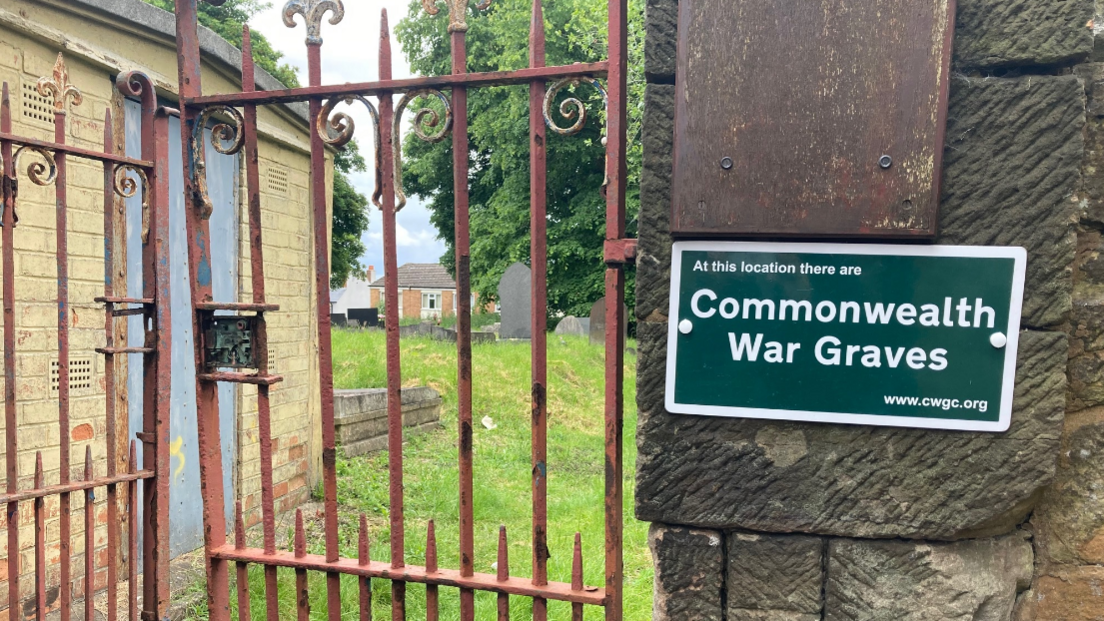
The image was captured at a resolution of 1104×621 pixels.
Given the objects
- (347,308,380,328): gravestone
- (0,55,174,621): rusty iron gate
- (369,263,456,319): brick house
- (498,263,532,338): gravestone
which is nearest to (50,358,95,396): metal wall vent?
(0,55,174,621): rusty iron gate

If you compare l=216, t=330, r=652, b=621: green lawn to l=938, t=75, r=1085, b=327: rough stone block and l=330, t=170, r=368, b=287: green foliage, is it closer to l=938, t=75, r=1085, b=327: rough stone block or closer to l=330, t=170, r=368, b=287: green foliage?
l=938, t=75, r=1085, b=327: rough stone block

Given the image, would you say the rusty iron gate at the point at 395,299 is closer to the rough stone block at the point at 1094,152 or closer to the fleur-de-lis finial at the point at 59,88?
the fleur-de-lis finial at the point at 59,88

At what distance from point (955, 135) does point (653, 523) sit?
109 cm

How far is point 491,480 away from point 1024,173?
5.31 meters

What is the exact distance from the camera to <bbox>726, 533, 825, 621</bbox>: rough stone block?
5.32 feet

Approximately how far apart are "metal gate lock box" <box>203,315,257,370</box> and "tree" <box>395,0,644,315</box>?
13863 mm

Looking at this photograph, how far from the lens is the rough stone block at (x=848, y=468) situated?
154cm

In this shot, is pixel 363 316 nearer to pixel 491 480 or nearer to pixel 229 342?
pixel 491 480

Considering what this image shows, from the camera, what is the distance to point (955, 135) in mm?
1544

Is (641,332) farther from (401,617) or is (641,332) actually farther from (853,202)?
(401,617)

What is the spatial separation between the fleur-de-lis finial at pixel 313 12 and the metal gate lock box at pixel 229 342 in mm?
848

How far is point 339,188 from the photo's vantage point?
68.7 ft

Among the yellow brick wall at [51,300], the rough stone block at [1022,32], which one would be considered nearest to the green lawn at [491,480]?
the yellow brick wall at [51,300]

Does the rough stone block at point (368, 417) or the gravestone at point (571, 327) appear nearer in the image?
the rough stone block at point (368, 417)
